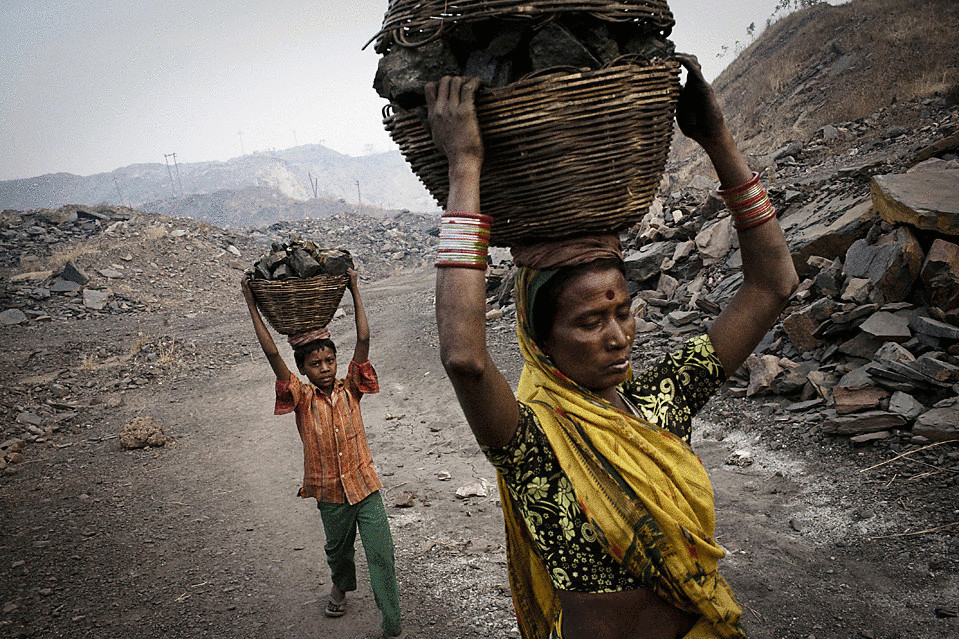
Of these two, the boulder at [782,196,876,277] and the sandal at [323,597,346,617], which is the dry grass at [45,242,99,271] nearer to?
the sandal at [323,597,346,617]

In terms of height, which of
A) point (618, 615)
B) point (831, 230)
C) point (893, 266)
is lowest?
point (618, 615)

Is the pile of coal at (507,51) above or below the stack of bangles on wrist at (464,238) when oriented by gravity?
above

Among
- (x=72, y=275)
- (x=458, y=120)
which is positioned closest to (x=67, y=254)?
(x=72, y=275)

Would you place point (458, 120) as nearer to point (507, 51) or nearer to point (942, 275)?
point (507, 51)

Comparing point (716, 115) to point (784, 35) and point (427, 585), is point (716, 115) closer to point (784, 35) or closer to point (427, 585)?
point (427, 585)

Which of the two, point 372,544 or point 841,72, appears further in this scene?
point 841,72

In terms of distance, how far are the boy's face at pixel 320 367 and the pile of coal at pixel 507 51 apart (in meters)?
2.27

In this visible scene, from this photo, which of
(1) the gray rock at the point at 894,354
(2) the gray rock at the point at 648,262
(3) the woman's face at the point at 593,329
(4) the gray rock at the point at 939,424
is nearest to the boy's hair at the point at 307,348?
(3) the woman's face at the point at 593,329

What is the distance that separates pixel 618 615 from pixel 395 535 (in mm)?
3269

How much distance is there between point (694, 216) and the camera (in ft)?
27.8

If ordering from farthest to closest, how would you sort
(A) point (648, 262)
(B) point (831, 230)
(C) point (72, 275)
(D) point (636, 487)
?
(C) point (72, 275) < (A) point (648, 262) < (B) point (831, 230) < (D) point (636, 487)

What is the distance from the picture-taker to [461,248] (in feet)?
3.76

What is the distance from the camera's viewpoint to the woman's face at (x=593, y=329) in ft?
4.43

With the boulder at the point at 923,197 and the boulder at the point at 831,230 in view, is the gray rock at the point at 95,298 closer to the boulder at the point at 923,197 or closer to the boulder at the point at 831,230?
the boulder at the point at 831,230
